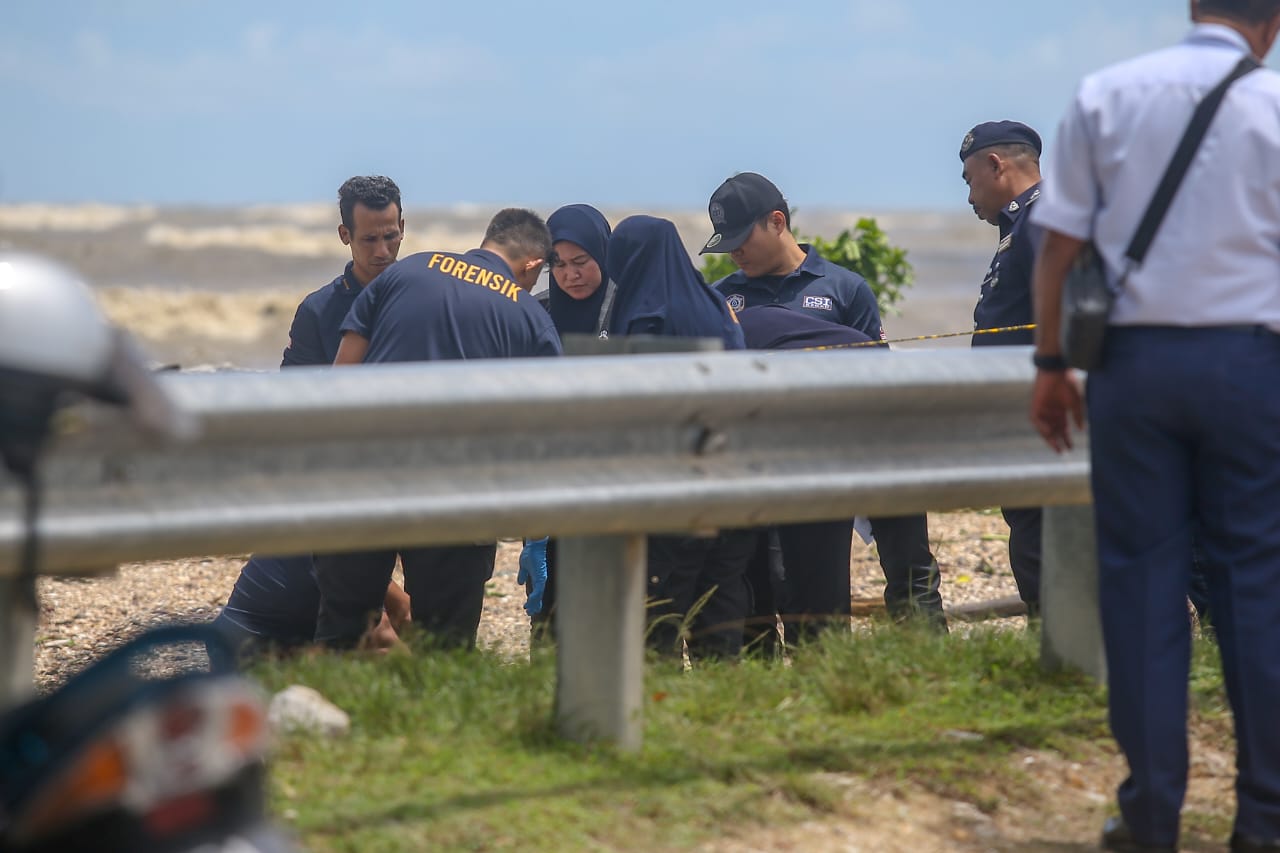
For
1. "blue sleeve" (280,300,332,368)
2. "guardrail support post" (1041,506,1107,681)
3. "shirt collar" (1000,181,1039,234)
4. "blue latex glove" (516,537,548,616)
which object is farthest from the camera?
"blue sleeve" (280,300,332,368)

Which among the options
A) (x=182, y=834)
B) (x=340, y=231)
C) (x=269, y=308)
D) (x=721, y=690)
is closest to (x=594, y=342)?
(x=721, y=690)

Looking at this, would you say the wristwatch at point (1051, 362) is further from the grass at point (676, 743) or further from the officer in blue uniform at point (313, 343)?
the officer in blue uniform at point (313, 343)

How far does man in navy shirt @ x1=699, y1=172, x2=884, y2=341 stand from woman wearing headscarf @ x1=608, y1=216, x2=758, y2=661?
0.97 meters

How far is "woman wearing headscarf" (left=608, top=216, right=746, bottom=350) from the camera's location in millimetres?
5574

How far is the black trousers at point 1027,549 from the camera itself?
6094 mm

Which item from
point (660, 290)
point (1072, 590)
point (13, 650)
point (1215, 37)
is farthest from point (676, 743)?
point (660, 290)

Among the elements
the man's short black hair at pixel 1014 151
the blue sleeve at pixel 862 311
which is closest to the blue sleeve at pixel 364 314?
the blue sleeve at pixel 862 311

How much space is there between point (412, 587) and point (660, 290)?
4.71 ft

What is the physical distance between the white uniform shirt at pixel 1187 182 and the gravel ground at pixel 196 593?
3069 millimetres

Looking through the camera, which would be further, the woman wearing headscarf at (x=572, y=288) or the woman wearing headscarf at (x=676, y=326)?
the woman wearing headscarf at (x=572, y=288)

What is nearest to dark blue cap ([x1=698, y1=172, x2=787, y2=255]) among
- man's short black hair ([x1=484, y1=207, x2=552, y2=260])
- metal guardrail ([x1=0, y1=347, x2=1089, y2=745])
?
man's short black hair ([x1=484, y1=207, x2=552, y2=260])

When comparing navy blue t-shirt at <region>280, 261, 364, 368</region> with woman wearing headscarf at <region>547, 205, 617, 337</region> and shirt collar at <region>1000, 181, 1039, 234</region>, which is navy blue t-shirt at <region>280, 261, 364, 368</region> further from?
shirt collar at <region>1000, 181, 1039, 234</region>

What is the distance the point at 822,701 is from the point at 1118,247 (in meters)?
1.46

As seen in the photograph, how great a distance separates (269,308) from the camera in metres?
31.6
